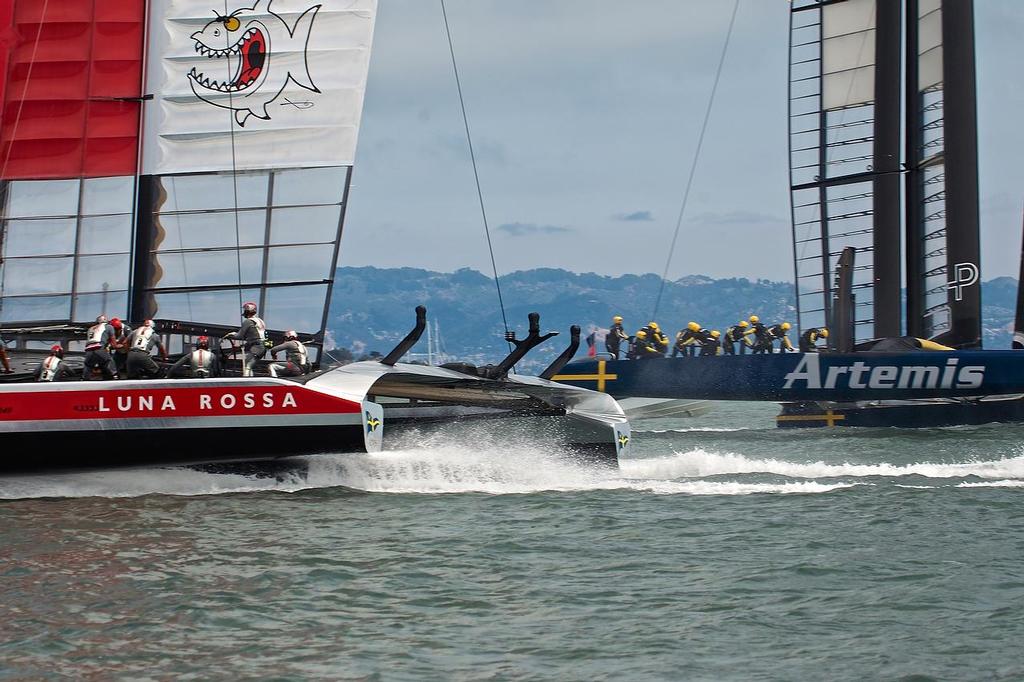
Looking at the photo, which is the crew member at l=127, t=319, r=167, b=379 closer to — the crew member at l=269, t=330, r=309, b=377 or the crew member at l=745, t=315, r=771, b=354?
the crew member at l=269, t=330, r=309, b=377

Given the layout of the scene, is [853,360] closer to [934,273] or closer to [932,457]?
[934,273]

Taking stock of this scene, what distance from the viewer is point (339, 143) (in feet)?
48.0

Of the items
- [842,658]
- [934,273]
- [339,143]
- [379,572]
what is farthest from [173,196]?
[934,273]

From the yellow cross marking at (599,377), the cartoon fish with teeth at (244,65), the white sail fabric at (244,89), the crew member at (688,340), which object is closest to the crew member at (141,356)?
the white sail fabric at (244,89)

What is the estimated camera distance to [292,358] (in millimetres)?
13117

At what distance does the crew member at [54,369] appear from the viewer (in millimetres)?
12617

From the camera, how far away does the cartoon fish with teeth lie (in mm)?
14570

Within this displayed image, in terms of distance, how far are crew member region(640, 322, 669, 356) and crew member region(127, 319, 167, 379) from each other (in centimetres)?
1304

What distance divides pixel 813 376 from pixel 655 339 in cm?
459

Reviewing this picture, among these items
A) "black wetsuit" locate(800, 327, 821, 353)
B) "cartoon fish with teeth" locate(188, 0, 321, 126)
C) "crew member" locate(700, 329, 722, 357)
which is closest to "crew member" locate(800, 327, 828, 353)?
"black wetsuit" locate(800, 327, 821, 353)

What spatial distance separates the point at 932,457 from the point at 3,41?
1170 centimetres

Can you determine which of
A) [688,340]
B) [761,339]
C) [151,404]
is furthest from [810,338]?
[151,404]

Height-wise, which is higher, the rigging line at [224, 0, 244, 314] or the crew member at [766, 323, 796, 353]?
the rigging line at [224, 0, 244, 314]

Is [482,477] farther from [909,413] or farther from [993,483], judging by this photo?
[909,413]
